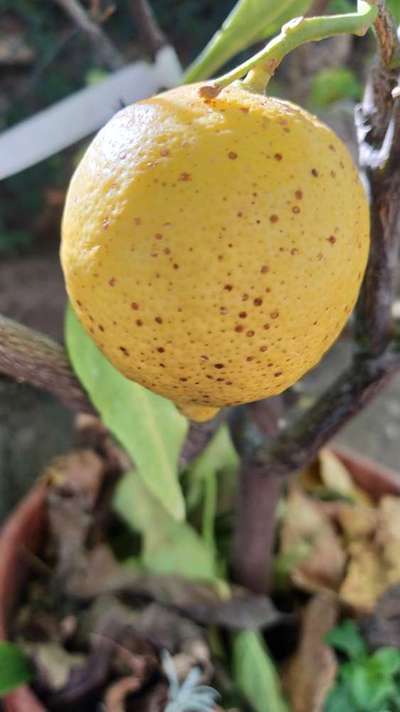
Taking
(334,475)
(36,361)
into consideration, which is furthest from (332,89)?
(36,361)

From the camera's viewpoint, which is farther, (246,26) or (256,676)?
(256,676)

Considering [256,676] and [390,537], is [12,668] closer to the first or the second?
[256,676]

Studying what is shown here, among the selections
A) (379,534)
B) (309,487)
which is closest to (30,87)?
(309,487)

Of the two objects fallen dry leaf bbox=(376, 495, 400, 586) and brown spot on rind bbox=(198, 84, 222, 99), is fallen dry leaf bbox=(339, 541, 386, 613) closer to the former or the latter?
fallen dry leaf bbox=(376, 495, 400, 586)

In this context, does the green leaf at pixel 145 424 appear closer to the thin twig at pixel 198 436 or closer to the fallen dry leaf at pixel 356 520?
the thin twig at pixel 198 436

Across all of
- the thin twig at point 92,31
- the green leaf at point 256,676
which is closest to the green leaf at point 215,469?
the green leaf at point 256,676
